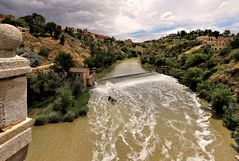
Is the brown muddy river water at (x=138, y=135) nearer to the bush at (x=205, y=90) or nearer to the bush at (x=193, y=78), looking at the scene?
the bush at (x=205, y=90)

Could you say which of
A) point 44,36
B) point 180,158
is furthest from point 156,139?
point 44,36

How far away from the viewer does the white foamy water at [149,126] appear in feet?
42.7

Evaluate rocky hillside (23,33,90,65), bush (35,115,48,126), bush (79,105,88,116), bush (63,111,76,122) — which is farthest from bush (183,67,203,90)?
rocky hillside (23,33,90,65)

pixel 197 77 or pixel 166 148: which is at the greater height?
pixel 197 77

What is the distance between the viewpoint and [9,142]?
7.21ft

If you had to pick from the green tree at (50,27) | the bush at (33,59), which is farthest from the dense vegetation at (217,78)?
the green tree at (50,27)

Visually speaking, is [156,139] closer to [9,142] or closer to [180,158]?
[180,158]

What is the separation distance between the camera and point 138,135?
1509cm

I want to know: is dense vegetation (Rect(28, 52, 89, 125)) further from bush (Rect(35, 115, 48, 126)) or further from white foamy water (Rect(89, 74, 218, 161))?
white foamy water (Rect(89, 74, 218, 161))

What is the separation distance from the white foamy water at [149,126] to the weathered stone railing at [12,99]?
1077 cm

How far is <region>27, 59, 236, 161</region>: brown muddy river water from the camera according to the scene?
1288 centimetres

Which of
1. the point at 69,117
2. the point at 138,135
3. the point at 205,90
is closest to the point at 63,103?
the point at 69,117

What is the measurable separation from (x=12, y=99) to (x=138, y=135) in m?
13.5

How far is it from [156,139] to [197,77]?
634 inches
